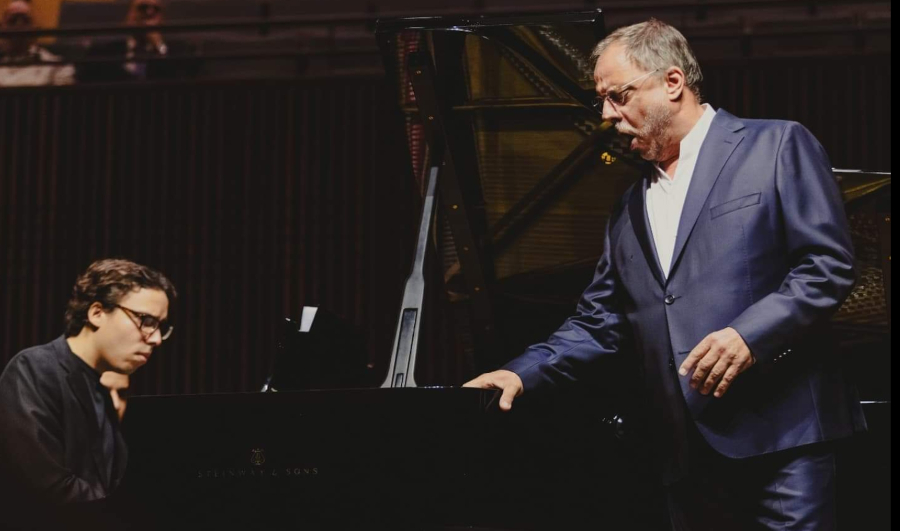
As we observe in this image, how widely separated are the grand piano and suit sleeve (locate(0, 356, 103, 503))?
0.53 meters

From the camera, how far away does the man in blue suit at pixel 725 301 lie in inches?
54.8

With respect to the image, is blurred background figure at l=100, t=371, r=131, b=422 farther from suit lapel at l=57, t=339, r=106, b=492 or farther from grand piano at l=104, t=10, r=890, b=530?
grand piano at l=104, t=10, r=890, b=530

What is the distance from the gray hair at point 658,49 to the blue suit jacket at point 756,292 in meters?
0.14

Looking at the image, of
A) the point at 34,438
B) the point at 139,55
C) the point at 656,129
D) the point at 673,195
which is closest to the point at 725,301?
the point at 673,195

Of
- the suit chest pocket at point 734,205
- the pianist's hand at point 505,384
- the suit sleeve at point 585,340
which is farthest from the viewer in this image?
the suit sleeve at point 585,340

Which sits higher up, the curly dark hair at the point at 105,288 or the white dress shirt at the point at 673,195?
the white dress shirt at the point at 673,195

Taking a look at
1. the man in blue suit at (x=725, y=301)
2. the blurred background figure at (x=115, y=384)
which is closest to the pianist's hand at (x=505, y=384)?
the man in blue suit at (x=725, y=301)

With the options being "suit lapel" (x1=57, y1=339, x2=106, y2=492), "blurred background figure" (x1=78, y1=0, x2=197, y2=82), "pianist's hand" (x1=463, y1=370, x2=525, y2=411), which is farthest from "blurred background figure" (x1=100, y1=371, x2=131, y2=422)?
"blurred background figure" (x1=78, y1=0, x2=197, y2=82)

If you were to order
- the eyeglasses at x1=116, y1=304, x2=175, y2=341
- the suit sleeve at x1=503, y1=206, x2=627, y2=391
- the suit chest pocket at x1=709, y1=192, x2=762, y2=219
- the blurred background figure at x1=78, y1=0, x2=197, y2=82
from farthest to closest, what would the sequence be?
1. the blurred background figure at x1=78, y1=0, x2=197, y2=82
2. the eyeglasses at x1=116, y1=304, x2=175, y2=341
3. the suit sleeve at x1=503, y1=206, x2=627, y2=391
4. the suit chest pocket at x1=709, y1=192, x2=762, y2=219

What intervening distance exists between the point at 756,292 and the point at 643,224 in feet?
0.90

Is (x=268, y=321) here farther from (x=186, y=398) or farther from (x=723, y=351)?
(x=723, y=351)

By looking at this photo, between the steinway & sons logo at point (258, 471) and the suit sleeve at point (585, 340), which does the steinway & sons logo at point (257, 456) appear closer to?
the steinway & sons logo at point (258, 471)

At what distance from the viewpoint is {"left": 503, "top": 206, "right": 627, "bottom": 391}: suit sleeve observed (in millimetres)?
1709

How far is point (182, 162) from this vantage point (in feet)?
13.8
